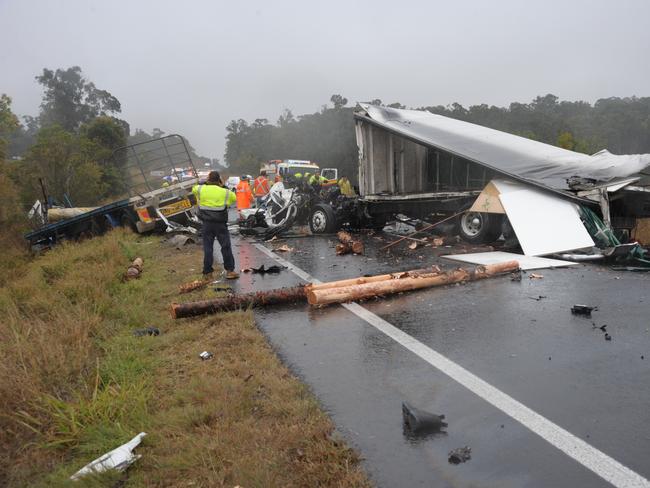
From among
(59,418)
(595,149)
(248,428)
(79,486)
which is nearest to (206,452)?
(248,428)

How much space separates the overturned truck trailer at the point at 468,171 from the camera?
808 centimetres

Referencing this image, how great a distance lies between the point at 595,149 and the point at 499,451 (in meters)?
40.8

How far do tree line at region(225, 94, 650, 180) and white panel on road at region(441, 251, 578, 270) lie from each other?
2346 cm

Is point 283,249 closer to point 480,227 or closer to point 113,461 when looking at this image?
point 480,227

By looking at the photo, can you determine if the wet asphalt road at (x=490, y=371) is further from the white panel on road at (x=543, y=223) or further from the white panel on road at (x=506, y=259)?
the white panel on road at (x=543, y=223)

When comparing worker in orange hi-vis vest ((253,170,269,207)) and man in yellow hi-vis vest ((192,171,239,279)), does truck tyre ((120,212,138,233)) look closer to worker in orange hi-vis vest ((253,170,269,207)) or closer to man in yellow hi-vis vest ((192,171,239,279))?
worker in orange hi-vis vest ((253,170,269,207))

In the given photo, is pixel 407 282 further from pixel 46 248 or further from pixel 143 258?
pixel 46 248

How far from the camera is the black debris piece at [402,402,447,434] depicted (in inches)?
108

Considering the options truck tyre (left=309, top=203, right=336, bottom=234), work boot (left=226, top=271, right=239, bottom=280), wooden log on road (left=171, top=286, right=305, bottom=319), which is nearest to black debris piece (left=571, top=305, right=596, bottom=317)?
wooden log on road (left=171, top=286, right=305, bottom=319)

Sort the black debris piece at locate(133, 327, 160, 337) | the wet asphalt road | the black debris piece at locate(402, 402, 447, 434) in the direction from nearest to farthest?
1. the wet asphalt road
2. the black debris piece at locate(402, 402, 447, 434)
3. the black debris piece at locate(133, 327, 160, 337)

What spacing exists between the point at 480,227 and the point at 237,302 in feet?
18.0

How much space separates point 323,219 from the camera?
1210cm

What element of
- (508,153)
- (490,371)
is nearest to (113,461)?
(490,371)

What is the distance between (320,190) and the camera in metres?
13.0
